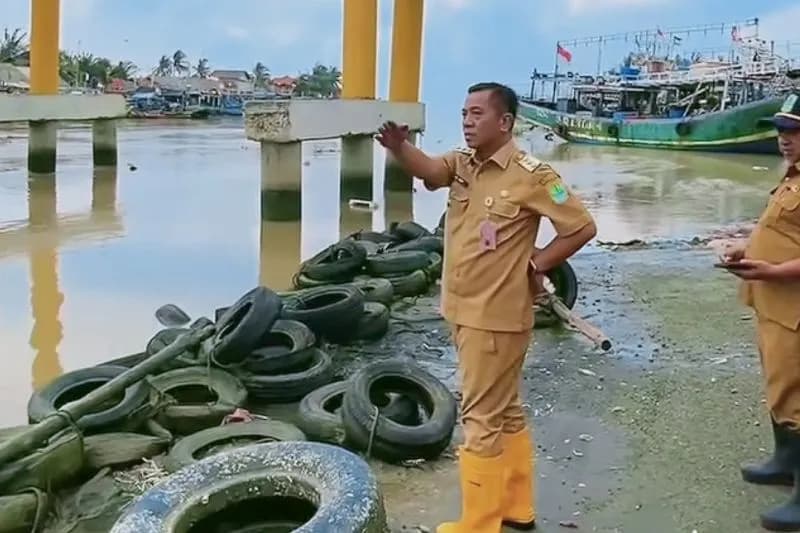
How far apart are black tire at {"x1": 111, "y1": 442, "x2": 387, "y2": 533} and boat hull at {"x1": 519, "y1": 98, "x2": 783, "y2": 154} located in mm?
32222

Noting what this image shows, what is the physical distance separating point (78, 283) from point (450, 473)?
7.21 metres

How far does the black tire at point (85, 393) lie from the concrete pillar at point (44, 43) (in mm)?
19017

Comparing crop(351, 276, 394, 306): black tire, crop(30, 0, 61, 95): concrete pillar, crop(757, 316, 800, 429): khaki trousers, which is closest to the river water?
crop(351, 276, 394, 306): black tire

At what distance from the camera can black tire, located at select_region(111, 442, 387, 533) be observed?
9.80 ft

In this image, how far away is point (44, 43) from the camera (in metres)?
22.5

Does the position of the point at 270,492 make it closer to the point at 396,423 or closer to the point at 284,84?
the point at 396,423

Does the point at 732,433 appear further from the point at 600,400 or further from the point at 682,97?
the point at 682,97

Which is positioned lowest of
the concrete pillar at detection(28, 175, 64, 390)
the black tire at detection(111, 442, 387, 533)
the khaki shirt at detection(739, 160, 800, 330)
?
the concrete pillar at detection(28, 175, 64, 390)

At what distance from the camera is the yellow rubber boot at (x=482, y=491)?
332 cm

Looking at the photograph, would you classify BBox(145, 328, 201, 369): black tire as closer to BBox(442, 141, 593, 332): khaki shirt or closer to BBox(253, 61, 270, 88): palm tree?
BBox(442, 141, 593, 332): khaki shirt

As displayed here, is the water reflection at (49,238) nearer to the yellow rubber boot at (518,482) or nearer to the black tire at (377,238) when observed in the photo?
the black tire at (377,238)

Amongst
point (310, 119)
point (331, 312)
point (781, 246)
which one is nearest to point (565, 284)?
point (331, 312)

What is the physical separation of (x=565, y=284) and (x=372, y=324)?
1.65m

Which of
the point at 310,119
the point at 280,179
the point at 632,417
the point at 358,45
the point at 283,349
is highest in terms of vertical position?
the point at 358,45
